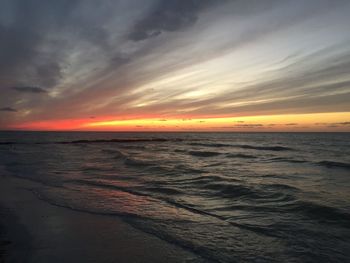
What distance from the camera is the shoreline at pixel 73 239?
259 inches

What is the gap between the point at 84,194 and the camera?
13.9m

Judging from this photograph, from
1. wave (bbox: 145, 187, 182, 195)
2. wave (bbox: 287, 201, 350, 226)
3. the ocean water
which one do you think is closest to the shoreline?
the ocean water

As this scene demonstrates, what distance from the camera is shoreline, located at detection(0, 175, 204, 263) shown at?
659 cm

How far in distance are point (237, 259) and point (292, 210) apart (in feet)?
17.4

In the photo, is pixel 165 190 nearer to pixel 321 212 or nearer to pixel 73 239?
pixel 321 212

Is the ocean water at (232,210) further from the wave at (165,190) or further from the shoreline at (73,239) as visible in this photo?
the shoreline at (73,239)

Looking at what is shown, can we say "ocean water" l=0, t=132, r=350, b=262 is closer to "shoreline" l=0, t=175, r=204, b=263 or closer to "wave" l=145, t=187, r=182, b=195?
"wave" l=145, t=187, r=182, b=195

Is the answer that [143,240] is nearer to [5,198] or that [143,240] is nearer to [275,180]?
[5,198]

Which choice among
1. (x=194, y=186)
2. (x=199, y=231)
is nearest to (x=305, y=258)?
(x=199, y=231)

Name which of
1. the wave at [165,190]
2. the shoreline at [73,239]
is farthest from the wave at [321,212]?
the shoreline at [73,239]

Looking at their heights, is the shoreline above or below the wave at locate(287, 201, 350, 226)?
above

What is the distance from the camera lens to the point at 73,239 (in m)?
7.68

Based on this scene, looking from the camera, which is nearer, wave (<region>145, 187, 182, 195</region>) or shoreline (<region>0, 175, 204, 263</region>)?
shoreline (<region>0, 175, 204, 263</region>)

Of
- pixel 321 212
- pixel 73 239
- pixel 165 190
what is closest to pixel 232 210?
pixel 321 212
